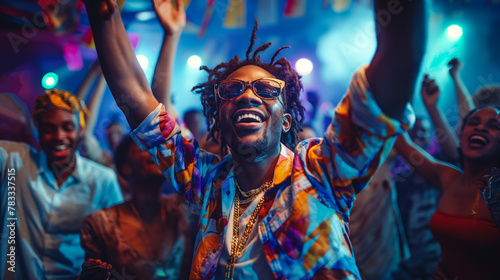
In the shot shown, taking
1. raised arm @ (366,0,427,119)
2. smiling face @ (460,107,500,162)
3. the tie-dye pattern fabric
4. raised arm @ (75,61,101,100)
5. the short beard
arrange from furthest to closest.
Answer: raised arm @ (75,61,101,100), smiling face @ (460,107,500,162), the short beard, the tie-dye pattern fabric, raised arm @ (366,0,427,119)

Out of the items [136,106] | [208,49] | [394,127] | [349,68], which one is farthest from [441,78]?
[136,106]

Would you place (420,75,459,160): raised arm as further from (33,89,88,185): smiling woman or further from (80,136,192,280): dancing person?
(33,89,88,185): smiling woman

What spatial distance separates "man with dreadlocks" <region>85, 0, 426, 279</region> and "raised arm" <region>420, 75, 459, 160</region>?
1732 mm

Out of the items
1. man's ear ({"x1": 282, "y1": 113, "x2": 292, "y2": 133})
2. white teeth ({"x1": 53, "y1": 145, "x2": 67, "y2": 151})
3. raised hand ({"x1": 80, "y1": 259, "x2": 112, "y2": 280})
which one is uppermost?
white teeth ({"x1": 53, "y1": 145, "x2": 67, "y2": 151})

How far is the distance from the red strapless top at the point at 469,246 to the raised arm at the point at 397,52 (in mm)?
1752

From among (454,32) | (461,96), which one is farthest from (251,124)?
(454,32)

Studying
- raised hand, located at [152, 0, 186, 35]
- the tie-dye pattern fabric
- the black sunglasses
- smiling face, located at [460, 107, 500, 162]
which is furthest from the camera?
smiling face, located at [460, 107, 500, 162]

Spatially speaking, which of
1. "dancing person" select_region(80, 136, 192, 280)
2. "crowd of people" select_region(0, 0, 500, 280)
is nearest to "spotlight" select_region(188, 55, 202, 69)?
"crowd of people" select_region(0, 0, 500, 280)

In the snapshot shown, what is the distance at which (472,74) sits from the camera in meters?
4.16

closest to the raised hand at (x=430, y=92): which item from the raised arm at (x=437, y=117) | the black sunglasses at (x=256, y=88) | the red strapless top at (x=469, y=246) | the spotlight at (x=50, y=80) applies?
the raised arm at (x=437, y=117)

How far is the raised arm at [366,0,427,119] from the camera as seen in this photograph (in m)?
0.93

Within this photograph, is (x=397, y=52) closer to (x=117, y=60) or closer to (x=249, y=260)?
(x=249, y=260)

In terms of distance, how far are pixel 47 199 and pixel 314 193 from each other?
247 centimetres

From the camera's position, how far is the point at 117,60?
1465 millimetres
